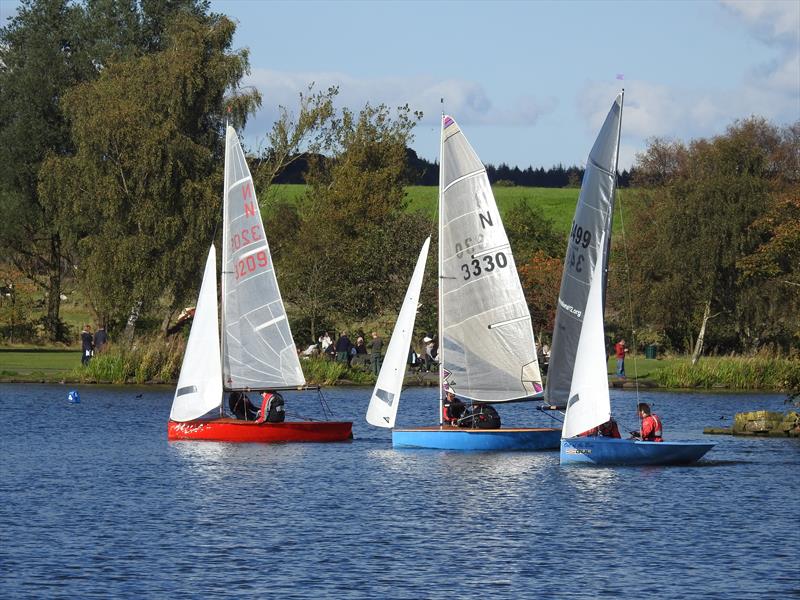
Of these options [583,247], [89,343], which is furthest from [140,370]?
[583,247]

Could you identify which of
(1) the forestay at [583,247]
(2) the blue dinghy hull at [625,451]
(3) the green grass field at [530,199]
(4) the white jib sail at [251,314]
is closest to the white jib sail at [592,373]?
(2) the blue dinghy hull at [625,451]

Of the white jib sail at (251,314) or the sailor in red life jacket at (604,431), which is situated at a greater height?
the white jib sail at (251,314)

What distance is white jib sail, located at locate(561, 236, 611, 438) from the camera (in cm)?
3409

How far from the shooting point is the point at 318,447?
40.7 m

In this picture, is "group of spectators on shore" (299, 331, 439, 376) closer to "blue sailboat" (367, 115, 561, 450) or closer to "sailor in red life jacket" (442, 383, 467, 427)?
"blue sailboat" (367, 115, 561, 450)

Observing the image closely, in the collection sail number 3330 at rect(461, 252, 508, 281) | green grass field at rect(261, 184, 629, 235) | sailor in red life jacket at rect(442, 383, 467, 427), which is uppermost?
green grass field at rect(261, 184, 629, 235)

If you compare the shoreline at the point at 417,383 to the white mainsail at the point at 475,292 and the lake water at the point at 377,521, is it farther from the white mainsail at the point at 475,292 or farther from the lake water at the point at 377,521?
the white mainsail at the point at 475,292

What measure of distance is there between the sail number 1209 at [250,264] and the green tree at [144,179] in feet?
84.9

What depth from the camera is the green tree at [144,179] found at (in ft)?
218

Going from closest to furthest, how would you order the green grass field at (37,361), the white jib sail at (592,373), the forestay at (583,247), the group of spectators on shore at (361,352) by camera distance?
the white jib sail at (592,373)
the forestay at (583,247)
the green grass field at (37,361)
the group of spectators on shore at (361,352)

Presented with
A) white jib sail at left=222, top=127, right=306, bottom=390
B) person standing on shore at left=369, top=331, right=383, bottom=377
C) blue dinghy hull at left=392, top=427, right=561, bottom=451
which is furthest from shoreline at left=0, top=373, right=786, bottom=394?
blue dinghy hull at left=392, top=427, right=561, bottom=451

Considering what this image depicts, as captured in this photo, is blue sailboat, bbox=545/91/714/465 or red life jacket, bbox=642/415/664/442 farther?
red life jacket, bbox=642/415/664/442

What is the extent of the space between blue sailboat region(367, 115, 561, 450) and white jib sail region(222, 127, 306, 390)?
12.1ft

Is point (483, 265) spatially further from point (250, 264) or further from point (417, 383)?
point (417, 383)
